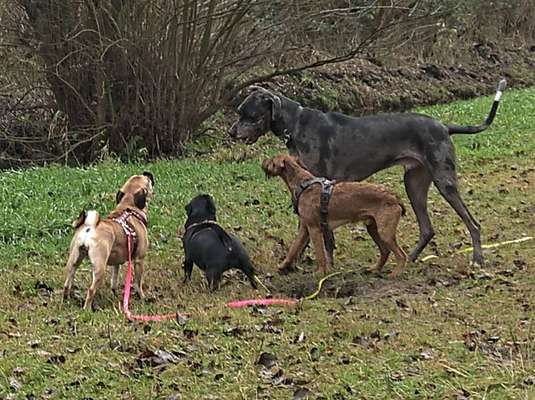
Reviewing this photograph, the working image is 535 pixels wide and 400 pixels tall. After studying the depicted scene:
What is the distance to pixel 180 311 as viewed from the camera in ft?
25.5

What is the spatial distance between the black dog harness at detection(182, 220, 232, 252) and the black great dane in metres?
1.49

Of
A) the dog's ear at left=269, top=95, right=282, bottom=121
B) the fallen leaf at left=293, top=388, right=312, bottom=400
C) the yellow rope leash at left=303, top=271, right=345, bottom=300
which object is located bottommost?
the yellow rope leash at left=303, top=271, right=345, bottom=300

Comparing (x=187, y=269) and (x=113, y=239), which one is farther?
(x=187, y=269)

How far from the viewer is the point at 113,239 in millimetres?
7824

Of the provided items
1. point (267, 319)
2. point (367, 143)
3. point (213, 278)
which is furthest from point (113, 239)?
point (367, 143)

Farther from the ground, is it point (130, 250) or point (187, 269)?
point (130, 250)

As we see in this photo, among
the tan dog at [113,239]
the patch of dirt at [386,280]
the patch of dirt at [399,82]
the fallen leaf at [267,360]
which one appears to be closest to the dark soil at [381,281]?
the patch of dirt at [386,280]

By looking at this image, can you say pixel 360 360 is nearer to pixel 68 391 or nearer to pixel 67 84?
pixel 68 391

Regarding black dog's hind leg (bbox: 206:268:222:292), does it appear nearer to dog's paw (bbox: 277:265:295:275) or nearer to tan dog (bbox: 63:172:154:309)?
tan dog (bbox: 63:172:154:309)

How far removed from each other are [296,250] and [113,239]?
2.08m

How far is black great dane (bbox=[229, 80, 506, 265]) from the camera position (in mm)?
9625

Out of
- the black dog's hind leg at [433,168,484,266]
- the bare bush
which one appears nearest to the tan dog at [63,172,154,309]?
the black dog's hind leg at [433,168,484,266]

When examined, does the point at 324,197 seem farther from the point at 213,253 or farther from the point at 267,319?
the point at 267,319

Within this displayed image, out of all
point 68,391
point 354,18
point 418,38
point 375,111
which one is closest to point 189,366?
point 68,391
